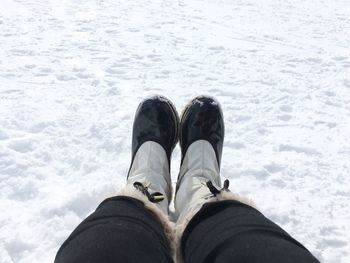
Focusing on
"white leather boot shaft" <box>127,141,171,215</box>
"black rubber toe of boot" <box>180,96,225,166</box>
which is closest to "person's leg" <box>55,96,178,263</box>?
"white leather boot shaft" <box>127,141,171,215</box>

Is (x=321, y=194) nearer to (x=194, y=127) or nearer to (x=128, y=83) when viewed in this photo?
(x=194, y=127)

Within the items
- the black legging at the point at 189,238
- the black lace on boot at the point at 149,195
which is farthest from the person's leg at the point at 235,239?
the black lace on boot at the point at 149,195

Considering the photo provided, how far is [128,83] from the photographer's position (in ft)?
9.93

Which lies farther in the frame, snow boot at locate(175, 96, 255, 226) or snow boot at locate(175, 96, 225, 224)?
snow boot at locate(175, 96, 225, 224)

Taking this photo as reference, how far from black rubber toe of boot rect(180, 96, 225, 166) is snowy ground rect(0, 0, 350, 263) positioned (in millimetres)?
129

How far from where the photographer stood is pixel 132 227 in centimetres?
111

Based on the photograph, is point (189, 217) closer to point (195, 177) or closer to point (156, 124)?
point (195, 177)

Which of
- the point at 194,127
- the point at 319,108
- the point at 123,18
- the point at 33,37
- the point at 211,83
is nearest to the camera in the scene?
the point at 194,127

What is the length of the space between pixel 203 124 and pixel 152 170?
54 cm

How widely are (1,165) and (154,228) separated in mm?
1214

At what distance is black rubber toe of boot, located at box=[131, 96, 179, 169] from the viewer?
215 cm

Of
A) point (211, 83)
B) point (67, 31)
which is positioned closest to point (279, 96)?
point (211, 83)

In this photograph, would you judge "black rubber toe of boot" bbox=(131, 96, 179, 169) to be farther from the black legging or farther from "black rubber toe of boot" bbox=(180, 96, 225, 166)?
the black legging

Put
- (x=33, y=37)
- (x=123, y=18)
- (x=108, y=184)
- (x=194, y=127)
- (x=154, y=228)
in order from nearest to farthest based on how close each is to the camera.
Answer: (x=154, y=228) → (x=108, y=184) → (x=194, y=127) → (x=33, y=37) → (x=123, y=18)
